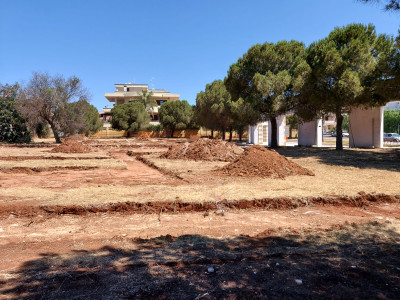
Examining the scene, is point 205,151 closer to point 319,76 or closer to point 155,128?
point 319,76

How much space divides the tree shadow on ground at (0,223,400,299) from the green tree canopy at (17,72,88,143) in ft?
93.7

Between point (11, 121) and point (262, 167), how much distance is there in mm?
31128

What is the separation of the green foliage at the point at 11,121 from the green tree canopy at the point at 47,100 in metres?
2.89

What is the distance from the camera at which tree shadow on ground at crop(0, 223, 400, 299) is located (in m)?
2.85

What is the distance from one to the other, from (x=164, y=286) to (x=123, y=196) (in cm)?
458

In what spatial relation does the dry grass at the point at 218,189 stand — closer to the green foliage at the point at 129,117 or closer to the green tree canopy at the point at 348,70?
the green tree canopy at the point at 348,70

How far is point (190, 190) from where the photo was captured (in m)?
8.03

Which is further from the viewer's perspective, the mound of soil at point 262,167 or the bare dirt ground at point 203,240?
the mound of soil at point 262,167

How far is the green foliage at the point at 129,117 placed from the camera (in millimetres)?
50750

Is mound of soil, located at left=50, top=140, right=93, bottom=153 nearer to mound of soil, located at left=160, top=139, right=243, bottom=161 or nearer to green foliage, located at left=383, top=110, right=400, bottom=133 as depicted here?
→ mound of soil, located at left=160, top=139, right=243, bottom=161

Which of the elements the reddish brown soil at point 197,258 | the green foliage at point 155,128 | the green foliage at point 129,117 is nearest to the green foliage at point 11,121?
Answer: the green foliage at point 129,117

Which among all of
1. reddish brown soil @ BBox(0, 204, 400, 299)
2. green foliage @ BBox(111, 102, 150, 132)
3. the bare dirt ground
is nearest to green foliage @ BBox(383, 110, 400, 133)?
green foliage @ BBox(111, 102, 150, 132)

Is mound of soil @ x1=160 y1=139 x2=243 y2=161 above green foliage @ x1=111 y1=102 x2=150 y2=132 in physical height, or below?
below

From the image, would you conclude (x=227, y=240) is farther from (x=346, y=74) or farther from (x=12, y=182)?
(x=346, y=74)
